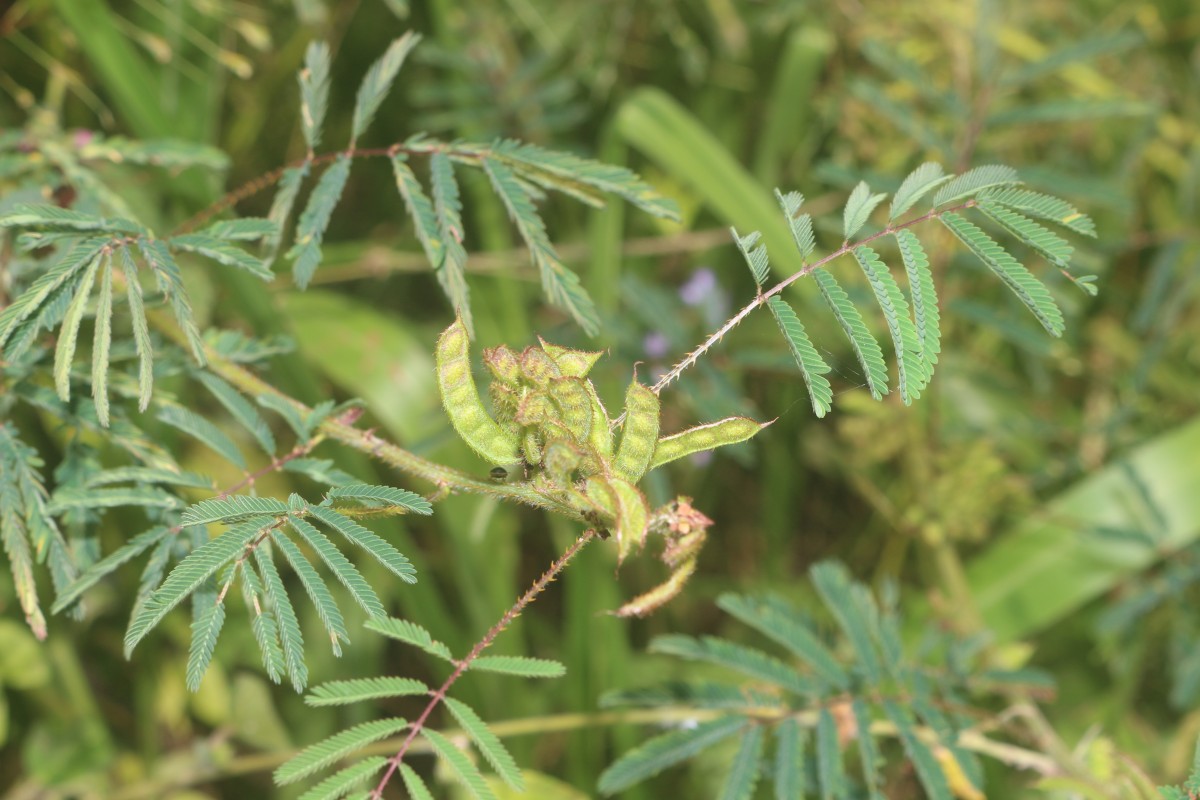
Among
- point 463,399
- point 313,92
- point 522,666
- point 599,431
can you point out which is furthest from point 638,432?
point 313,92

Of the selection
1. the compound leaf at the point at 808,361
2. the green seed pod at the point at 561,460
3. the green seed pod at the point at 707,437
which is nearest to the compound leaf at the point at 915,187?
the compound leaf at the point at 808,361

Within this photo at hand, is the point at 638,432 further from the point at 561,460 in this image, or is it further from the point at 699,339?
the point at 699,339

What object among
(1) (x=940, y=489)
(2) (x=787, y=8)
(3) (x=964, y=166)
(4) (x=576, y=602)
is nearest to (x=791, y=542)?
(1) (x=940, y=489)

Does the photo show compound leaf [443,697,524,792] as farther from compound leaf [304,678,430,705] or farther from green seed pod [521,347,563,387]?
green seed pod [521,347,563,387]

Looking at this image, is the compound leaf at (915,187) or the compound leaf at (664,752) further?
the compound leaf at (664,752)

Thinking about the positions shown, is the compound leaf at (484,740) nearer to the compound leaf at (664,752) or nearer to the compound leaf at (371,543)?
the compound leaf at (371,543)

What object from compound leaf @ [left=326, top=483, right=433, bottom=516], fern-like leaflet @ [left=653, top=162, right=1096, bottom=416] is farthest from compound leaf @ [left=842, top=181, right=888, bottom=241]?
compound leaf @ [left=326, top=483, right=433, bottom=516]
